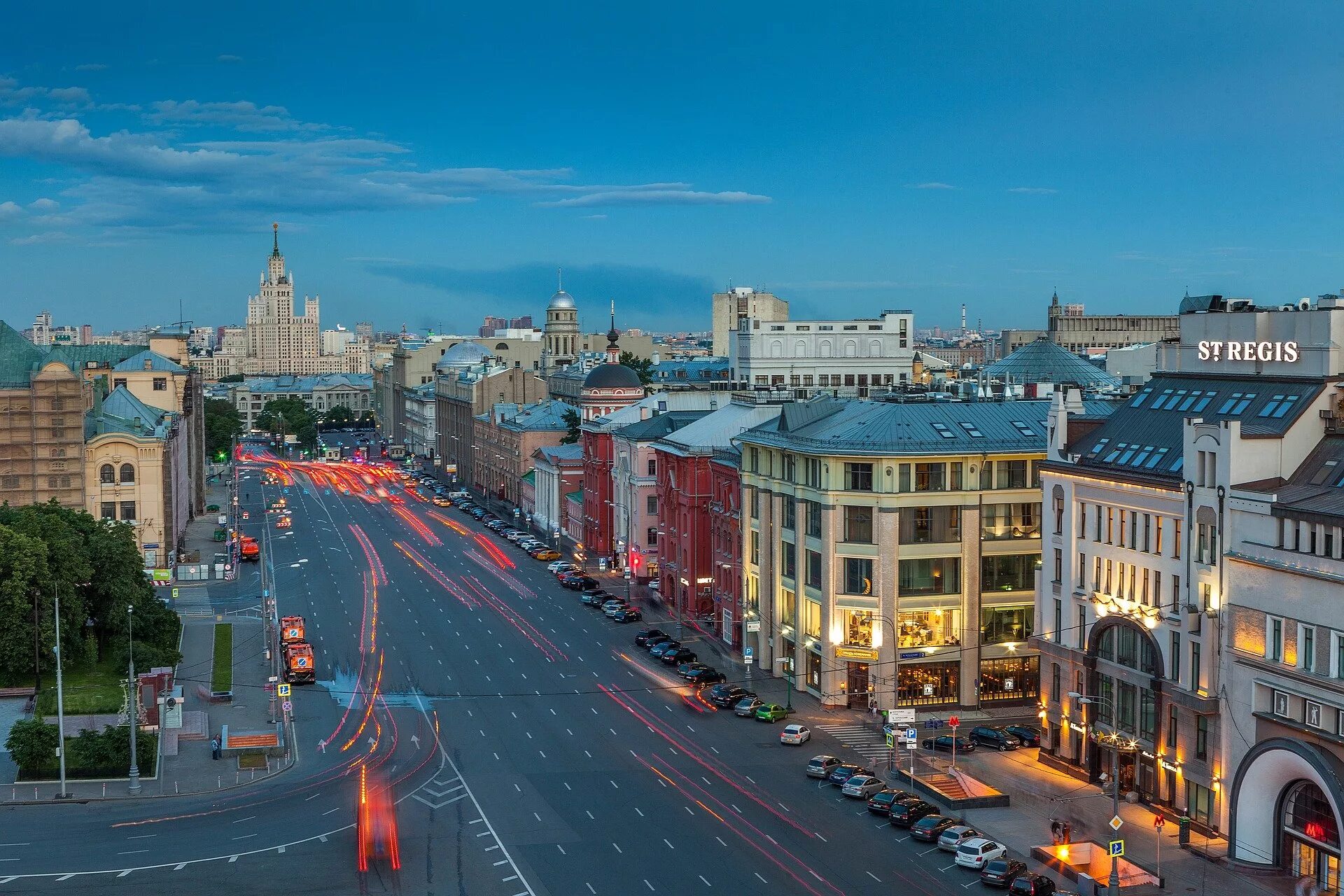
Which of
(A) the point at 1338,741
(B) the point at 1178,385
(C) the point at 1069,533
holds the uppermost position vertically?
(B) the point at 1178,385

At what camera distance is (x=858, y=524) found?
8788 cm

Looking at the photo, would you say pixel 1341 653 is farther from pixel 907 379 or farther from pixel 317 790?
pixel 907 379

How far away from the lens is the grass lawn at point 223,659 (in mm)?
94875

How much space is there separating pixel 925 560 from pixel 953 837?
27141 mm

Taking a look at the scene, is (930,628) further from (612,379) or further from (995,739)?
(612,379)

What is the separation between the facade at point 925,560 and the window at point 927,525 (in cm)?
6

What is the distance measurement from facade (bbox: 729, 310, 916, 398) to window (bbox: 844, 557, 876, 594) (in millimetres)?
87162

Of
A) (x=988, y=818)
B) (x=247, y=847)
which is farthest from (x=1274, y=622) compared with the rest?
(x=247, y=847)

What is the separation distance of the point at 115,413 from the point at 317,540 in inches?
1015

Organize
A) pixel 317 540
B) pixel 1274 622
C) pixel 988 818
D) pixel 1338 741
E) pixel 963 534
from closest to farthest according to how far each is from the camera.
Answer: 1. pixel 1338 741
2. pixel 1274 622
3. pixel 988 818
4. pixel 963 534
5. pixel 317 540

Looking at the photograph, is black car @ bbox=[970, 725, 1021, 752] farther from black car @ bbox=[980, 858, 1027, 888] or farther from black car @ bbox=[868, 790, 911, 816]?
black car @ bbox=[980, 858, 1027, 888]

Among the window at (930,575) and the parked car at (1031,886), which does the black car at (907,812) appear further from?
the window at (930,575)

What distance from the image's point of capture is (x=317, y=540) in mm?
166875

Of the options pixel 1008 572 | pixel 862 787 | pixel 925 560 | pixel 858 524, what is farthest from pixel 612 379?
pixel 862 787
